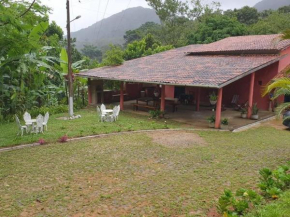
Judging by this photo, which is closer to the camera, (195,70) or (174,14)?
(195,70)

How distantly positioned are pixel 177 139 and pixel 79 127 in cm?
442

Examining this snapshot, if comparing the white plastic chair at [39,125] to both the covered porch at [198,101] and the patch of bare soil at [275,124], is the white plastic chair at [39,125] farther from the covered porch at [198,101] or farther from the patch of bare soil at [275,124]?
the patch of bare soil at [275,124]

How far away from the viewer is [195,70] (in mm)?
14516

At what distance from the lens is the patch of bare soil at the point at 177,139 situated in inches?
378

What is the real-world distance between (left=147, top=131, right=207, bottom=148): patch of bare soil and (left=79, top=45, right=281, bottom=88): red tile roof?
2.28 m

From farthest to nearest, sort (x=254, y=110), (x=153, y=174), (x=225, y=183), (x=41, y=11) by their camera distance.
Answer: (x=254, y=110), (x=41, y=11), (x=153, y=174), (x=225, y=183)

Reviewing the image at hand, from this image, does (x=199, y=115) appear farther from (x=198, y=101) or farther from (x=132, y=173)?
(x=132, y=173)

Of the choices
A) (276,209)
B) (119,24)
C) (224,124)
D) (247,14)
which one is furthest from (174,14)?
(119,24)

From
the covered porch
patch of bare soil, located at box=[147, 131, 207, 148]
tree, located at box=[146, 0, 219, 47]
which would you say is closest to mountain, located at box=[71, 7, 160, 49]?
tree, located at box=[146, 0, 219, 47]

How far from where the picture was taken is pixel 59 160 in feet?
25.8

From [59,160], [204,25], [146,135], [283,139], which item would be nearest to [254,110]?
[283,139]

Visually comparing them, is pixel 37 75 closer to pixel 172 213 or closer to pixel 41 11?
pixel 41 11

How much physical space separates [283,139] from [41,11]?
32.9 ft

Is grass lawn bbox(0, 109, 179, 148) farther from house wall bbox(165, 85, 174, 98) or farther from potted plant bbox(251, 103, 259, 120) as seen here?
house wall bbox(165, 85, 174, 98)
